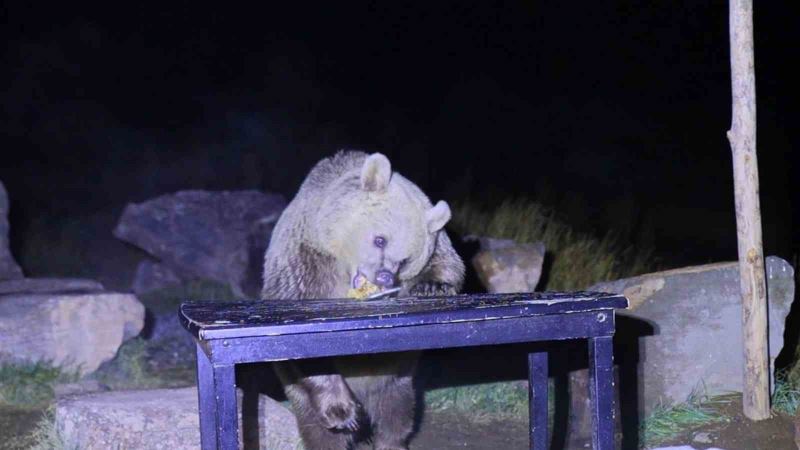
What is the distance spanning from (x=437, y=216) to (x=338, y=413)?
3.81 feet

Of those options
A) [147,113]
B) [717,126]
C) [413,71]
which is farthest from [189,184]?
[717,126]

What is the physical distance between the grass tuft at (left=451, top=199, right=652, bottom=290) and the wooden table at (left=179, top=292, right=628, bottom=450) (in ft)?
16.0

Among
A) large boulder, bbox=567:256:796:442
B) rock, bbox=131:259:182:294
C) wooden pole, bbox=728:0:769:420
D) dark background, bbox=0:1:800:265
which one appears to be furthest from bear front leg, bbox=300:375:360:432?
dark background, bbox=0:1:800:265

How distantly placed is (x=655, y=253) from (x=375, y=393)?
7.08 metres

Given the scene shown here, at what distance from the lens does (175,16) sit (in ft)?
52.0

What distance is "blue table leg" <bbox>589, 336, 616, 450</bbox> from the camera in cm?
361

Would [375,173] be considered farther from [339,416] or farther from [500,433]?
[500,433]

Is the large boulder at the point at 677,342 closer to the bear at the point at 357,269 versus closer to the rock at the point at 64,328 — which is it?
the bear at the point at 357,269

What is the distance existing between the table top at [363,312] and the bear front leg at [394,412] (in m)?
1.51

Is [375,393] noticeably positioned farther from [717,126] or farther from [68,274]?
[717,126]

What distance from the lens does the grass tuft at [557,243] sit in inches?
343

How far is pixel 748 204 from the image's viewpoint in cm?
516

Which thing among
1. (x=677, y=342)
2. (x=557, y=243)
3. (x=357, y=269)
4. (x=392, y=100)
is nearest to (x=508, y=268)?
(x=557, y=243)

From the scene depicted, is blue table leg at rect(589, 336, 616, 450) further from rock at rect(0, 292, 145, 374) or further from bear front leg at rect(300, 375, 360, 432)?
rock at rect(0, 292, 145, 374)
